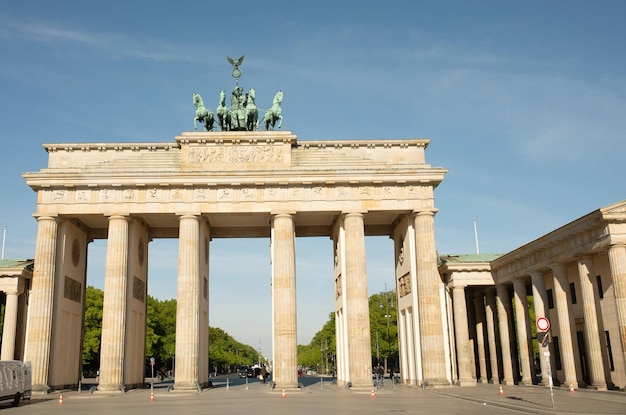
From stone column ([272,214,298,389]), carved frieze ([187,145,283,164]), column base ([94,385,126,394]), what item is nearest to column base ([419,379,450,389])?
stone column ([272,214,298,389])

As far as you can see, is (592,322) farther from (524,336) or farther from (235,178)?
(235,178)

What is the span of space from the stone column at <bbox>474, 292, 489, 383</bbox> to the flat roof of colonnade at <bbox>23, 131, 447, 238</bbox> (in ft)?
42.0

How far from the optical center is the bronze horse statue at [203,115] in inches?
1811

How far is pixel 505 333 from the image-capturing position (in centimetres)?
4516

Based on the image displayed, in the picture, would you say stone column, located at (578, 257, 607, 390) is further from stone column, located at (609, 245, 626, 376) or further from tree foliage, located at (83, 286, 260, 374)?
tree foliage, located at (83, 286, 260, 374)

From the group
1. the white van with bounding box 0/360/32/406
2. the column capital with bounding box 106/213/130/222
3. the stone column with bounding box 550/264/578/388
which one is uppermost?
the column capital with bounding box 106/213/130/222

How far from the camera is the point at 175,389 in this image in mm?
39000

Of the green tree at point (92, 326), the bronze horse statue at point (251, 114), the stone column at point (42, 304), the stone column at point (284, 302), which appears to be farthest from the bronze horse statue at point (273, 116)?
the green tree at point (92, 326)

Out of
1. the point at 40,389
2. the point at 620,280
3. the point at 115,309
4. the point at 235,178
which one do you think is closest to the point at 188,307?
the point at 115,309

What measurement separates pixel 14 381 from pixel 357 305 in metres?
21.6

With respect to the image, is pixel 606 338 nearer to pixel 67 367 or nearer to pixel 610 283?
pixel 610 283

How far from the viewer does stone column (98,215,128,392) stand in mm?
39625

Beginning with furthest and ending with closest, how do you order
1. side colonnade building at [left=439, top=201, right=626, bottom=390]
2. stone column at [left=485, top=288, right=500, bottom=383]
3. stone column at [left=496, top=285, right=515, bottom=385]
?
stone column at [left=485, top=288, right=500, bottom=383]
stone column at [left=496, top=285, right=515, bottom=385]
side colonnade building at [left=439, top=201, right=626, bottom=390]

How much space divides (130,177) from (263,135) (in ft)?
33.0
